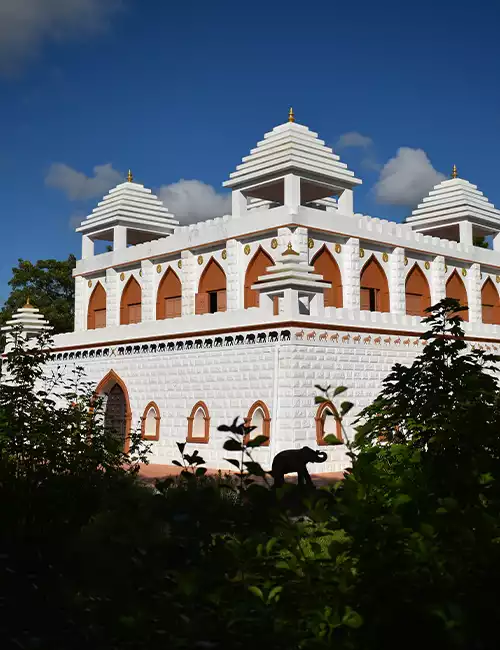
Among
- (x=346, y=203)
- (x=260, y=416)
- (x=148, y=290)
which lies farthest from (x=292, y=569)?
(x=148, y=290)

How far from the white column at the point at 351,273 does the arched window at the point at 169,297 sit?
5349mm

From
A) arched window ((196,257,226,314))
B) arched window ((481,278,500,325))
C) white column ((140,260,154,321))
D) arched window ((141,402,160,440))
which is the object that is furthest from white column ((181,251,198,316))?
arched window ((481,278,500,325))

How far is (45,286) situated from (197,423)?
29.2 m

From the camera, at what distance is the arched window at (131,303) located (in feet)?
80.2

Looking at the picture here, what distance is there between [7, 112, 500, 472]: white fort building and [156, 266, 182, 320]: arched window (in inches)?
1.9

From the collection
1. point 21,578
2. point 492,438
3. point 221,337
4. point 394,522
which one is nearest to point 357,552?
point 394,522

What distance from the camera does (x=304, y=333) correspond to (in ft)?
58.0

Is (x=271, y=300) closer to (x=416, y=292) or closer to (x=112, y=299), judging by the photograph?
(x=416, y=292)

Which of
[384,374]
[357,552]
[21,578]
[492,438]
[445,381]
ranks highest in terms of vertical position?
[384,374]

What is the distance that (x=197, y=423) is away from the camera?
19781 mm

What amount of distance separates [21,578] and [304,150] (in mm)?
16074

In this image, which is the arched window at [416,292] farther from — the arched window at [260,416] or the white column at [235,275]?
the arched window at [260,416]

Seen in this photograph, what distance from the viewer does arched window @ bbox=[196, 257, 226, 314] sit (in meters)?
21.5

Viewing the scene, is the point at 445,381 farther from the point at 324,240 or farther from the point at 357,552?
the point at 324,240
